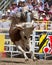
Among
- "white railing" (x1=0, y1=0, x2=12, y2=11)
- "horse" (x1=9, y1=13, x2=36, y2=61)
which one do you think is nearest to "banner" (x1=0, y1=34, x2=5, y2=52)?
"horse" (x1=9, y1=13, x2=36, y2=61)

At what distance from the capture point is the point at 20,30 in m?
8.70

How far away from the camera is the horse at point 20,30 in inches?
334

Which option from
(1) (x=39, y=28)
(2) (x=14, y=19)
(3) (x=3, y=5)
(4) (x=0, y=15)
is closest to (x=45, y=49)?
→ (1) (x=39, y=28)

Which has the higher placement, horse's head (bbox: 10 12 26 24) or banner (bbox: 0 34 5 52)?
horse's head (bbox: 10 12 26 24)

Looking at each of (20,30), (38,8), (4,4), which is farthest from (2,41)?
(4,4)

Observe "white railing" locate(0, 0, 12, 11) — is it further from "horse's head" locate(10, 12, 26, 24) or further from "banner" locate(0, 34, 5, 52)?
"horse's head" locate(10, 12, 26, 24)

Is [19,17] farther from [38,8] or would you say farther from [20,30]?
[38,8]

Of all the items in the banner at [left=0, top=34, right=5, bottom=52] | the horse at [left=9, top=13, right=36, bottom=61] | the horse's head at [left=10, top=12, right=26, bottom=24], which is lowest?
the banner at [left=0, top=34, right=5, bottom=52]

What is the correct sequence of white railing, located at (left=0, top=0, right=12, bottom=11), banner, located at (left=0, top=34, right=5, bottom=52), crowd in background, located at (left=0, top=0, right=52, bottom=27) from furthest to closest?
white railing, located at (left=0, top=0, right=12, bottom=11) < crowd in background, located at (left=0, top=0, right=52, bottom=27) < banner, located at (left=0, top=34, right=5, bottom=52)

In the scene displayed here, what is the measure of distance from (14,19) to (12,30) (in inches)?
15.4

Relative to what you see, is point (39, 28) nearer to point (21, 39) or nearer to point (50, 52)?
point (50, 52)

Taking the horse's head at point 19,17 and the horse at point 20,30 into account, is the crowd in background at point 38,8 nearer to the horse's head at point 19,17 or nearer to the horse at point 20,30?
the horse at point 20,30

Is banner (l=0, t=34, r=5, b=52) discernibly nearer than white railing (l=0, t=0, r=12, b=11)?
Yes

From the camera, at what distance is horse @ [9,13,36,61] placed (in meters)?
8.48
